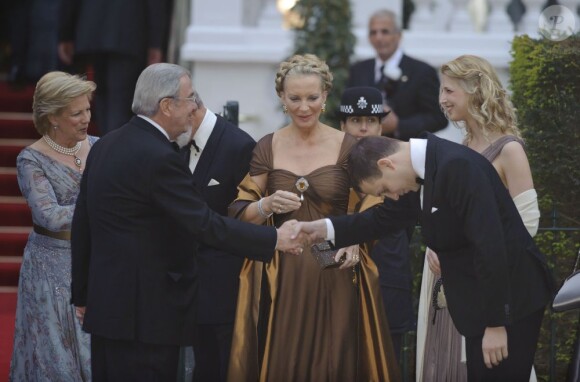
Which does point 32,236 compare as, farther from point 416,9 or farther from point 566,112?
point 416,9

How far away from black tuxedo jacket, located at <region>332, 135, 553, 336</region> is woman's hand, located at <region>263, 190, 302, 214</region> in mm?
795

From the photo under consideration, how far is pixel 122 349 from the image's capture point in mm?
5102

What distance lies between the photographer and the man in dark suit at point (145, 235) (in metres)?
5.02

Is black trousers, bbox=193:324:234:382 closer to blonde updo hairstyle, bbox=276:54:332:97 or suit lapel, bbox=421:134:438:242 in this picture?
blonde updo hairstyle, bbox=276:54:332:97

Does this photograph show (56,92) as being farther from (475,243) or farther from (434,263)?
(475,243)

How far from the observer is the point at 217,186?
612cm

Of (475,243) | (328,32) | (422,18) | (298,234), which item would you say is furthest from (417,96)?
(475,243)

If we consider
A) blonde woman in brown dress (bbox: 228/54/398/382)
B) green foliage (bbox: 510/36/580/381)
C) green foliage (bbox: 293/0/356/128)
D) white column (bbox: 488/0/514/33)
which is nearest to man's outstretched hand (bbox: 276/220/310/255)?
blonde woman in brown dress (bbox: 228/54/398/382)

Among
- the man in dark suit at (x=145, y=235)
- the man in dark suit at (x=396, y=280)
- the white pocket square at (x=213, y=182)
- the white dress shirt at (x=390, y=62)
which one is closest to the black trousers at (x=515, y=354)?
the man in dark suit at (x=145, y=235)

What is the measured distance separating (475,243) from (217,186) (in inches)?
69.8

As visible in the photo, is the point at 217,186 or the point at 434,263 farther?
the point at 217,186

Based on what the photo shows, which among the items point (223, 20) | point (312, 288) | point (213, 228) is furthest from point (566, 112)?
point (223, 20)

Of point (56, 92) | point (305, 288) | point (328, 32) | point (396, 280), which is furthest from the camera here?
point (328, 32)

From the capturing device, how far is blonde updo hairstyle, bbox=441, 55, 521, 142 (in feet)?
18.3
